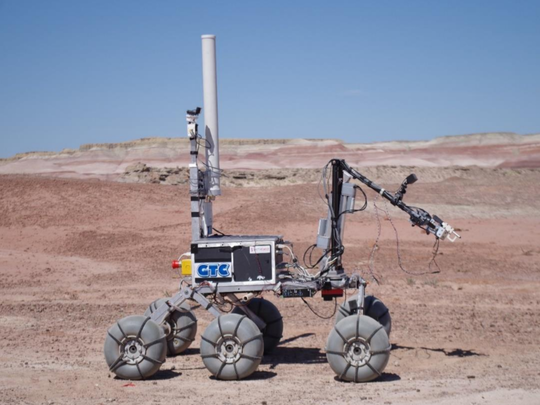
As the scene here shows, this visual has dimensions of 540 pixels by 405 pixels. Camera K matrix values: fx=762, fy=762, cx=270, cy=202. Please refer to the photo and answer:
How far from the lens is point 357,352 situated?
930 cm

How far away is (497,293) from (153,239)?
1316 cm

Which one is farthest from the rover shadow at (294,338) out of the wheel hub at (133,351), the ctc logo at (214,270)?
the wheel hub at (133,351)

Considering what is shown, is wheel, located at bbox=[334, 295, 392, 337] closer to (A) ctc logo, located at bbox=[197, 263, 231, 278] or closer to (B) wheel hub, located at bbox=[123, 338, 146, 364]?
(A) ctc logo, located at bbox=[197, 263, 231, 278]

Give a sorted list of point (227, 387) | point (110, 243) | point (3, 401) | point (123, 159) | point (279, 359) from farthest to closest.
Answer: point (123, 159), point (110, 243), point (279, 359), point (227, 387), point (3, 401)

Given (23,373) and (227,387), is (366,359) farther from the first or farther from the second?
(23,373)

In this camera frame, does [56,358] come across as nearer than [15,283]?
Yes

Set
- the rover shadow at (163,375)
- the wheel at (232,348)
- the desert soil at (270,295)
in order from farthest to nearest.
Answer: the rover shadow at (163,375) < the wheel at (232,348) < the desert soil at (270,295)

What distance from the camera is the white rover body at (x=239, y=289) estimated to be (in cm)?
930

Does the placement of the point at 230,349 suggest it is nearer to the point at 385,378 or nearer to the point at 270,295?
the point at 385,378

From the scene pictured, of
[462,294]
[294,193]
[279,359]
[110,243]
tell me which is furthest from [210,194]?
[294,193]

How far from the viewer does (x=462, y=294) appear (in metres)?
16.9

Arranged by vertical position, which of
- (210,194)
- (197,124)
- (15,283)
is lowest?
(15,283)

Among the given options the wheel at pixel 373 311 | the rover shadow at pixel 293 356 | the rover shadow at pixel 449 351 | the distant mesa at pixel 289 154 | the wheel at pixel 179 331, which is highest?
the distant mesa at pixel 289 154

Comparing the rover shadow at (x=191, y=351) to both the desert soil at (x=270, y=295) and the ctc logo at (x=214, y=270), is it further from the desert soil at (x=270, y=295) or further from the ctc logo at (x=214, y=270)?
the ctc logo at (x=214, y=270)
